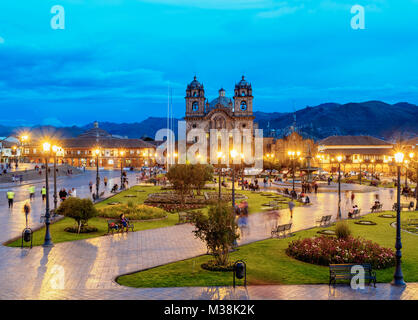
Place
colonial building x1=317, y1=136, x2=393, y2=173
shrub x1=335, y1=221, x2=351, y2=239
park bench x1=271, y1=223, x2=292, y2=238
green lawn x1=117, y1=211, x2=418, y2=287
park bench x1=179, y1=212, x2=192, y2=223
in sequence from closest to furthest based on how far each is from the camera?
green lawn x1=117, y1=211, x2=418, y2=287
shrub x1=335, y1=221, x2=351, y2=239
park bench x1=271, y1=223, x2=292, y2=238
park bench x1=179, y1=212, x2=192, y2=223
colonial building x1=317, y1=136, x2=393, y2=173

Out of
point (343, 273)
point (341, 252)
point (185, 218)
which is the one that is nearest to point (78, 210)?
point (185, 218)

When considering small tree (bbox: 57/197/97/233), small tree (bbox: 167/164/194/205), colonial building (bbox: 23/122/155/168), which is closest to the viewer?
small tree (bbox: 57/197/97/233)

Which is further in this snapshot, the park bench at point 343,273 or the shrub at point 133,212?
the shrub at point 133,212

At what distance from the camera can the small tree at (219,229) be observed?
1289 centimetres

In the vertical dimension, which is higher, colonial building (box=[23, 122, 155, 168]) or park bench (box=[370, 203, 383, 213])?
colonial building (box=[23, 122, 155, 168])

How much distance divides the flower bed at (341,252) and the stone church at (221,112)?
83.7m

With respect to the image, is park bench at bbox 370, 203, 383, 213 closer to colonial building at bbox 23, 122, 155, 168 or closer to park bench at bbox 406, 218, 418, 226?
park bench at bbox 406, 218, 418, 226

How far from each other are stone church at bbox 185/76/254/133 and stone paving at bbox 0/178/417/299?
78403 millimetres

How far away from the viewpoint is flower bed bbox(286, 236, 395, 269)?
1333 cm

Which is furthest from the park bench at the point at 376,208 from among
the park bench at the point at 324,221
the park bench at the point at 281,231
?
the park bench at the point at 281,231

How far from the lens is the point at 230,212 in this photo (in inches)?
528

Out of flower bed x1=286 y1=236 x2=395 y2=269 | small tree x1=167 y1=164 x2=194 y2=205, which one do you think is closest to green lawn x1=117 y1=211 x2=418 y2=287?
flower bed x1=286 y1=236 x2=395 y2=269

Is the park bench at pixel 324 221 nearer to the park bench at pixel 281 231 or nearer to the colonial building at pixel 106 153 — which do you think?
the park bench at pixel 281 231

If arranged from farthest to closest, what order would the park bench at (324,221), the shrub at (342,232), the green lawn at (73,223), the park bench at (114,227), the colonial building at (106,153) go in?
the colonial building at (106,153) → the park bench at (324,221) → the park bench at (114,227) → the green lawn at (73,223) → the shrub at (342,232)
